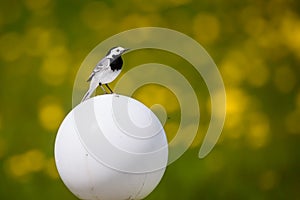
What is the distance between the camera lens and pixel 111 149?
9.62 ft

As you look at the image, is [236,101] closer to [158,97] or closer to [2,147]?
[158,97]

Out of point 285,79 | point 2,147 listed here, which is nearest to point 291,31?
point 285,79

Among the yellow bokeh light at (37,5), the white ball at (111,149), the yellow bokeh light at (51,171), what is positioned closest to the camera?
the white ball at (111,149)

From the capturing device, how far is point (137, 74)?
475 centimetres

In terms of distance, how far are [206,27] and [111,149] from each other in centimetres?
227

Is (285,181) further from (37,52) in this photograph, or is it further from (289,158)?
(37,52)

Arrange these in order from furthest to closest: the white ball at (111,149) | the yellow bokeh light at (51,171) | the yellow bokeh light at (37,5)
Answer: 1. the yellow bokeh light at (37,5)
2. the yellow bokeh light at (51,171)
3. the white ball at (111,149)

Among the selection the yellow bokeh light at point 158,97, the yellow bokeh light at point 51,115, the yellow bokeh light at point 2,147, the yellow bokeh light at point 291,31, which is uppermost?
the yellow bokeh light at point 291,31

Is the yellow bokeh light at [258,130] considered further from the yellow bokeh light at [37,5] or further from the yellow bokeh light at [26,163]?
the yellow bokeh light at [37,5]

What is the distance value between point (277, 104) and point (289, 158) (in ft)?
1.45

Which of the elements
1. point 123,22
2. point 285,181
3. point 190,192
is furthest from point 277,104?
point 123,22

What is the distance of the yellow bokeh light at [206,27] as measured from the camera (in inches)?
194

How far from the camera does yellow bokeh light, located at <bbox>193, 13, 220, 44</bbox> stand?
16.2 ft

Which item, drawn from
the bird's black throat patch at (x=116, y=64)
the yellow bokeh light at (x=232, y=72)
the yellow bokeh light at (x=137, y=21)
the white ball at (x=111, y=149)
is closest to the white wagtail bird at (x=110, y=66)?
the bird's black throat patch at (x=116, y=64)
